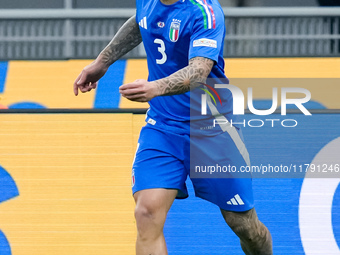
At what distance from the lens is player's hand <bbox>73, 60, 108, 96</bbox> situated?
371 centimetres

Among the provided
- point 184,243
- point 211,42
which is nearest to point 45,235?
point 184,243

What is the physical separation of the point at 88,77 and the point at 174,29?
0.65 meters

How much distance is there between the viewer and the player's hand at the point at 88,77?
3.71 metres

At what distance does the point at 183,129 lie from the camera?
3523 mm

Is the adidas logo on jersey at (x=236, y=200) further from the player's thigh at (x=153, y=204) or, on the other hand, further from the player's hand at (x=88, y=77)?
the player's hand at (x=88, y=77)

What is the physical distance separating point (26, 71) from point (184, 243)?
10.6ft

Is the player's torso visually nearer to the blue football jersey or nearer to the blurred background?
the blue football jersey

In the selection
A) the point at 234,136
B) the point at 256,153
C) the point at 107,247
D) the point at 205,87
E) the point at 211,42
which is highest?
the point at 211,42

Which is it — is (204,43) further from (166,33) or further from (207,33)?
(166,33)

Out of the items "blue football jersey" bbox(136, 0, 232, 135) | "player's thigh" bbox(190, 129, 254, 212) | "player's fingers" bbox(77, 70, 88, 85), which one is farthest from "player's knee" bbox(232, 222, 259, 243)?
"player's fingers" bbox(77, 70, 88, 85)

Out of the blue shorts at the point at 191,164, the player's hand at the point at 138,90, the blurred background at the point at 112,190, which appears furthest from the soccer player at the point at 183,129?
the blurred background at the point at 112,190

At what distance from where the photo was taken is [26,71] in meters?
6.70

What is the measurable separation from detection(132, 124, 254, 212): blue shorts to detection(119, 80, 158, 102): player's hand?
24.0 inches

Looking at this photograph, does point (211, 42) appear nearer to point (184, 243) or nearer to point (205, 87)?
point (205, 87)
